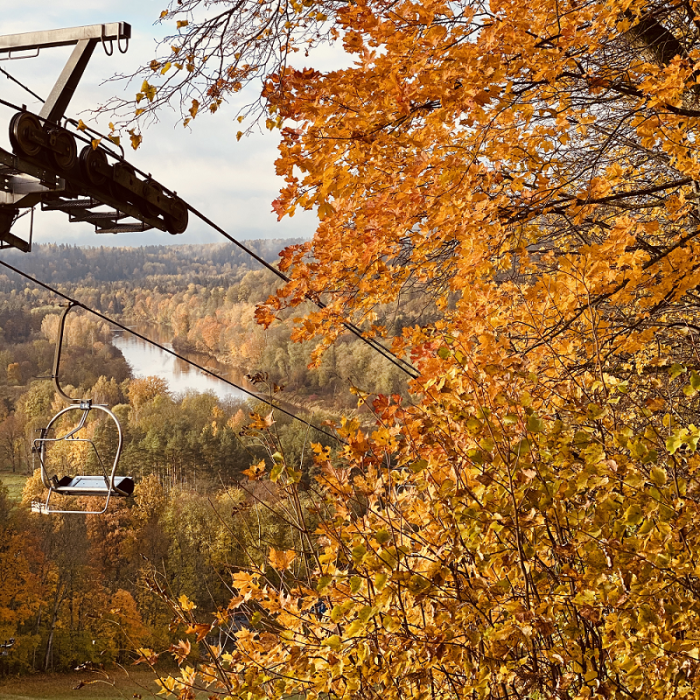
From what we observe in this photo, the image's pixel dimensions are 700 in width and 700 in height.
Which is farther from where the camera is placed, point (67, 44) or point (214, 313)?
point (214, 313)

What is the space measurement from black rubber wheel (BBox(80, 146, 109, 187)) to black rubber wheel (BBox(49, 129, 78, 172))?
11cm

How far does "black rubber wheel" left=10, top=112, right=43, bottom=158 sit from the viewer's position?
371 cm

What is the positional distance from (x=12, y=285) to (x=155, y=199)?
98.3 metres

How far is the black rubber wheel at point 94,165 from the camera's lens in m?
4.27

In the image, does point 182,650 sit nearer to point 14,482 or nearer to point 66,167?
point 66,167

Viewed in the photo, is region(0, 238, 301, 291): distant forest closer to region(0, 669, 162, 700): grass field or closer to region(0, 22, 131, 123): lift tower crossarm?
region(0, 669, 162, 700): grass field

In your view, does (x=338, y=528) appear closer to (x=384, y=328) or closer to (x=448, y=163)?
(x=448, y=163)

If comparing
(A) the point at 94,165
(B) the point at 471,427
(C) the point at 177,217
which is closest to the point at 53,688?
(C) the point at 177,217

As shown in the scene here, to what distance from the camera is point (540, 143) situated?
4.11 metres

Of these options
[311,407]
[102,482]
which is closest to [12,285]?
[311,407]

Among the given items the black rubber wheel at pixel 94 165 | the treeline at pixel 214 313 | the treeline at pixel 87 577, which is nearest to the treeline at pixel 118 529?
the treeline at pixel 87 577

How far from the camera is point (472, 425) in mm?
2047

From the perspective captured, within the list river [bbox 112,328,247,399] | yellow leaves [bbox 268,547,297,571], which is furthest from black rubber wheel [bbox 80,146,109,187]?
river [bbox 112,328,247,399]

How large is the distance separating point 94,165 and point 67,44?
34.7 inches
